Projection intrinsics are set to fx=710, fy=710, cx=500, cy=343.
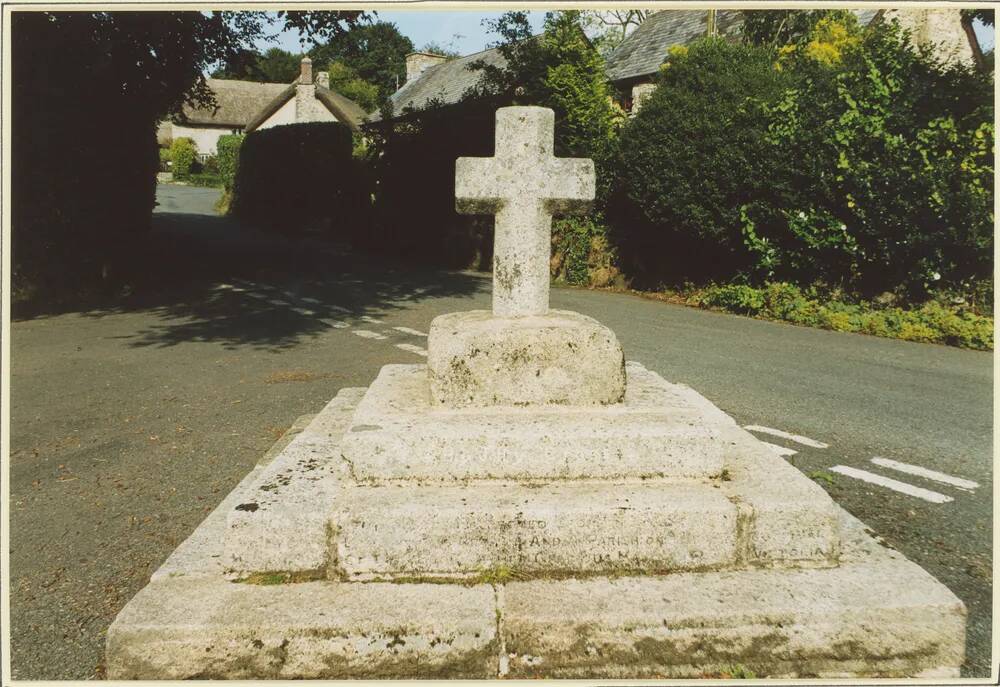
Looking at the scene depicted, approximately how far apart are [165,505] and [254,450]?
1.00m

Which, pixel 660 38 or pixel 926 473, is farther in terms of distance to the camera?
pixel 660 38

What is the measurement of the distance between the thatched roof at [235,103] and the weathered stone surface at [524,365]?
223 feet

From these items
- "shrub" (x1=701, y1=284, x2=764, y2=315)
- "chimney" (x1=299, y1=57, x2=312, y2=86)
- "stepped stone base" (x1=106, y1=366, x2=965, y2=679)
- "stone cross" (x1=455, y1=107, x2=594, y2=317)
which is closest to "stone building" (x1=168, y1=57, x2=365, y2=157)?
"chimney" (x1=299, y1=57, x2=312, y2=86)

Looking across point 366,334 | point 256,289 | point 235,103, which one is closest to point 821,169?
point 366,334

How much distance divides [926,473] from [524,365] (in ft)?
10.4

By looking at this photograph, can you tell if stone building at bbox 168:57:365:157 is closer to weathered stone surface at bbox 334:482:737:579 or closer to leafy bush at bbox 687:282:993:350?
leafy bush at bbox 687:282:993:350

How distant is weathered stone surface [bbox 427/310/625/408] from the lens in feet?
10.2

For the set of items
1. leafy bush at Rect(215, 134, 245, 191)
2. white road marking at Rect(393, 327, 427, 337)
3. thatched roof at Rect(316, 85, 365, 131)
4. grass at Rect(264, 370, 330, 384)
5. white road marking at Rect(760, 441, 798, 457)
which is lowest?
grass at Rect(264, 370, 330, 384)

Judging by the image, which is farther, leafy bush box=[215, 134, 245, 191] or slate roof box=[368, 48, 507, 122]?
leafy bush box=[215, 134, 245, 191]

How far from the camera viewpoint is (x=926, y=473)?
183 inches

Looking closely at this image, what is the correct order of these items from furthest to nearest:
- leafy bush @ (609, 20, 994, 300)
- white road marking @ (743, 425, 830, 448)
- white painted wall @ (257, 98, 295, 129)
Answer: white painted wall @ (257, 98, 295, 129), leafy bush @ (609, 20, 994, 300), white road marking @ (743, 425, 830, 448)

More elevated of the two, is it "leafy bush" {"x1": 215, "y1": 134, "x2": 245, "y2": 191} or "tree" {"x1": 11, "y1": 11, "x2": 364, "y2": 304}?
"leafy bush" {"x1": 215, "y1": 134, "x2": 245, "y2": 191}

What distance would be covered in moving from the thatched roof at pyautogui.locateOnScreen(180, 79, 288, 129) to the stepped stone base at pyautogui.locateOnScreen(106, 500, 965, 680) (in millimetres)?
68452

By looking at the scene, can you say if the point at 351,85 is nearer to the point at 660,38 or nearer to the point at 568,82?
the point at 660,38
